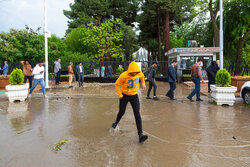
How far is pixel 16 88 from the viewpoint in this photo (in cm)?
967

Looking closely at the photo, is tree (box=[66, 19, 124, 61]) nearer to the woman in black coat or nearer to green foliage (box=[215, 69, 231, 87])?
the woman in black coat

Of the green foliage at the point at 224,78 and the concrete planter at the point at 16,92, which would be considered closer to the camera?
the green foliage at the point at 224,78

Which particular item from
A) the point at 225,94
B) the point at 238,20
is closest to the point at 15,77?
the point at 225,94

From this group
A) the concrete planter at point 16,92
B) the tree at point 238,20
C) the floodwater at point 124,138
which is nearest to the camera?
the floodwater at point 124,138

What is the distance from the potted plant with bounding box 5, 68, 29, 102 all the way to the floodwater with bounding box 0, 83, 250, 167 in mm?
1688

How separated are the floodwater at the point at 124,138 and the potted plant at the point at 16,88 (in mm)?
1688

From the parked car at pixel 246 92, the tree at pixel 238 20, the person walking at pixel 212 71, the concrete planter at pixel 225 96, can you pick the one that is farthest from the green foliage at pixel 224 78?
the tree at pixel 238 20

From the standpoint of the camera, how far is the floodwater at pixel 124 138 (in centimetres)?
386

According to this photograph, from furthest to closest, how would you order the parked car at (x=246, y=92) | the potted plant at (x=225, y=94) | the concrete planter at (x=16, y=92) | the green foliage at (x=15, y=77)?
the green foliage at (x=15, y=77) < the concrete planter at (x=16, y=92) < the parked car at (x=246, y=92) < the potted plant at (x=225, y=94)

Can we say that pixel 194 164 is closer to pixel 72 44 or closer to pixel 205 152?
pixel 205 152

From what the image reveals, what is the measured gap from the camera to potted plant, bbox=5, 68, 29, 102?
9.65m

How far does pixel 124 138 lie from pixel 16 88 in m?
6.57

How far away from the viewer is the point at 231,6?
1116 inches

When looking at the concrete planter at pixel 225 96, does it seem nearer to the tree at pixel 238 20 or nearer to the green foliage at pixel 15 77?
the green foliage at pixel 15 77
